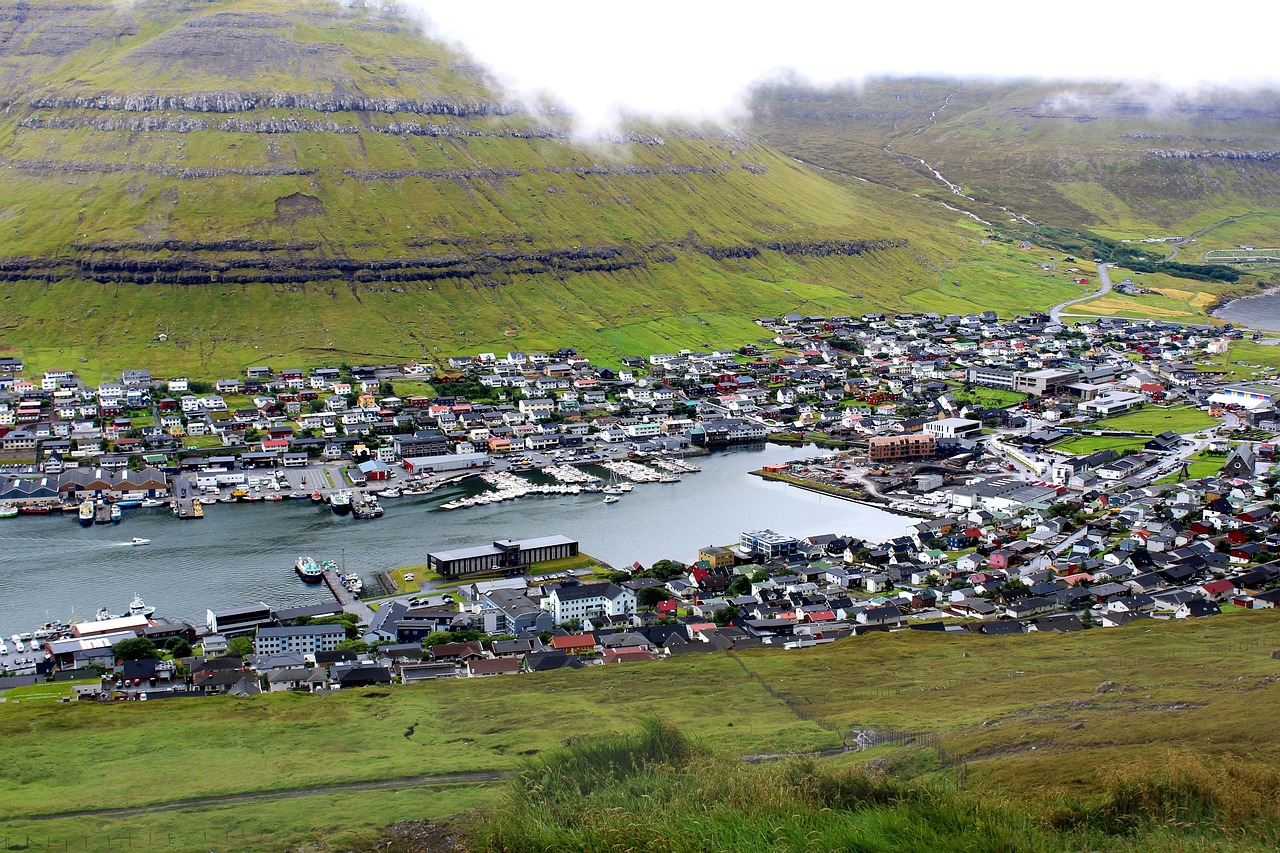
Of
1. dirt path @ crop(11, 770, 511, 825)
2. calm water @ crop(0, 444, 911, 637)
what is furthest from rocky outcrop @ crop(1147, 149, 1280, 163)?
dirt path @ crop(11, 770, 511, 825)

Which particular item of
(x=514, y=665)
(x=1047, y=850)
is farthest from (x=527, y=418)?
(x=1047, y=850)

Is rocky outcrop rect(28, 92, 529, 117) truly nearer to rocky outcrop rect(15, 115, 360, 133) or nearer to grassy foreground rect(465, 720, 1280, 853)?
rocky outcrop rect(15, 115, 360, 133)

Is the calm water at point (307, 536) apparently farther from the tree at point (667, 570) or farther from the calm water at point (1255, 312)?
the calm water at point (1255, 312)

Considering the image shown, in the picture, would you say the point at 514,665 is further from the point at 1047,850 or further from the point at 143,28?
the point at 143,28

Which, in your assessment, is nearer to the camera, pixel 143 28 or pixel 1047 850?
pixel 1047 850

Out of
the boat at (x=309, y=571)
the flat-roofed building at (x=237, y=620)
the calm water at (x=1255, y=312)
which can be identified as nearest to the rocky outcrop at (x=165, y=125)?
the boat at (x=309, y=571)
